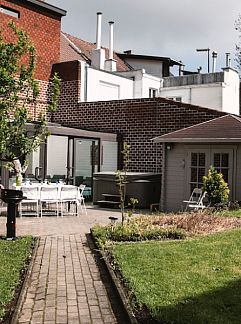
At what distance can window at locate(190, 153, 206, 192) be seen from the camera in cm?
1576

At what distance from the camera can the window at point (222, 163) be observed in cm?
1523

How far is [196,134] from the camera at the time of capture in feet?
52.0

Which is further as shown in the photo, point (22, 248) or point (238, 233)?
point (238, 233)

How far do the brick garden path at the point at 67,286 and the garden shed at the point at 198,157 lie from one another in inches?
248

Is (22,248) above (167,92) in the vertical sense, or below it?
below

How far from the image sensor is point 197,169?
1588cm

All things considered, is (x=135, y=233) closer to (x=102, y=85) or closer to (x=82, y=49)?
(x=102, y=85)

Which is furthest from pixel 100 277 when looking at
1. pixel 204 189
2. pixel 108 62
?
pixel 108 62

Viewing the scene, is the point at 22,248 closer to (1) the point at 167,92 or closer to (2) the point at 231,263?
(2) the point at 231,263

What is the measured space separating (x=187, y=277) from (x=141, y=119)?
1358 centimetres

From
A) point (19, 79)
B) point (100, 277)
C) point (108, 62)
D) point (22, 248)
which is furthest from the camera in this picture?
point (108, 62)

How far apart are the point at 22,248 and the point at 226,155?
28.3ft

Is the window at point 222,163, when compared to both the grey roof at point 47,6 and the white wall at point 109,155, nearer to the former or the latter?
the white wall at point 109,155

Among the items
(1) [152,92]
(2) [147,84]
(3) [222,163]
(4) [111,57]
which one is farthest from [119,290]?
(4) [111,57]
